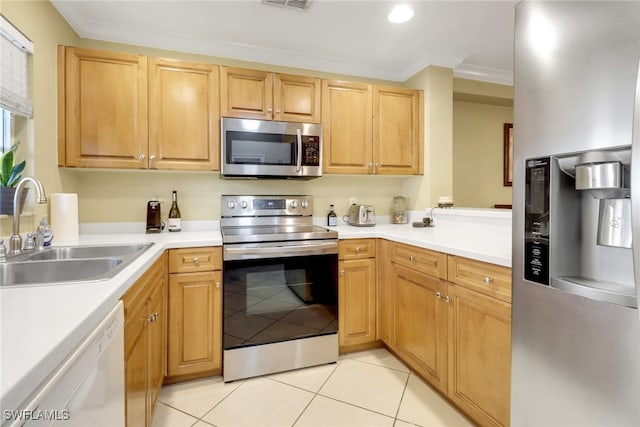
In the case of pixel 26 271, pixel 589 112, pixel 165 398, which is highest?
pixel 589 112

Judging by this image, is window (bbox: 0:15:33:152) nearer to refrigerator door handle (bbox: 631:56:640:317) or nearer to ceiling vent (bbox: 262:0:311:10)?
ceiling vent (bbox: 262:0:311:10)

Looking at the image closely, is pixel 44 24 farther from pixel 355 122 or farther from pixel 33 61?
pixel 355 122

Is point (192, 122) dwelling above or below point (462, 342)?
above

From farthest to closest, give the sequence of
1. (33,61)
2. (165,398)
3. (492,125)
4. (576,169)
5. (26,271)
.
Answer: (492,125)
(165,398)
(33,61)
(26,271)
(576,169)

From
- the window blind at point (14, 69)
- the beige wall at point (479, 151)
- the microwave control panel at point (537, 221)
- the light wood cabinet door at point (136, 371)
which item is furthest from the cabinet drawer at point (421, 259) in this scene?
the window blind at point (14, 69)

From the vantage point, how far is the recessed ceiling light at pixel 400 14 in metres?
1.97

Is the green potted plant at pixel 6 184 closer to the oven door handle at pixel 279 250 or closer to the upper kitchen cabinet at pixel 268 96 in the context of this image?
the oven door handle at pixel 279 250

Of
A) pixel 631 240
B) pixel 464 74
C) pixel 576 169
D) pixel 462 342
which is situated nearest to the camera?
pixel 631 240

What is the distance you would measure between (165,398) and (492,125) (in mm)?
3929

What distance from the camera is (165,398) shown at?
180 centimetres

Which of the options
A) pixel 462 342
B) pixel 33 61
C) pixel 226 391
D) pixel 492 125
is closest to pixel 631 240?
pixel 462 342

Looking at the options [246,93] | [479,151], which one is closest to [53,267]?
[246,93]

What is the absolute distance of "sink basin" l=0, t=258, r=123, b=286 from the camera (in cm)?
122

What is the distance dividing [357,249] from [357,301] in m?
0.38
